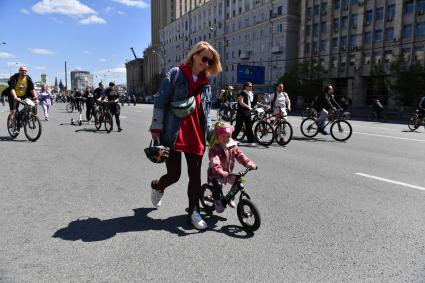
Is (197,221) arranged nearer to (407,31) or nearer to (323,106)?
(323,106)

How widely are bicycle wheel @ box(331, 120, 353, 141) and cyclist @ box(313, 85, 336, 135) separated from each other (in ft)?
0.99

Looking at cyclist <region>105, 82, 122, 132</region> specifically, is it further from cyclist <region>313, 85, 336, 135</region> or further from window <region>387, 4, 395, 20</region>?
window <region>387, 4, 395, 20</region>

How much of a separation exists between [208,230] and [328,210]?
61.8 inches

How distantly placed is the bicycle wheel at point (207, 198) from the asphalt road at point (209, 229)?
20cm

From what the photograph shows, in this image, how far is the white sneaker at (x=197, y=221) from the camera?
3802mm

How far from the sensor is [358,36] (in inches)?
2048

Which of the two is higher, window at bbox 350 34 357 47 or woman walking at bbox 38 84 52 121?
window at bbox 350 34 357 47

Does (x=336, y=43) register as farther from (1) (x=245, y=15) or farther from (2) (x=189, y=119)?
(2) (x=189, y=119)

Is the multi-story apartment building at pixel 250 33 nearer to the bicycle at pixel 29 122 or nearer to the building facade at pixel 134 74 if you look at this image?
the building facade at pixel 134 74

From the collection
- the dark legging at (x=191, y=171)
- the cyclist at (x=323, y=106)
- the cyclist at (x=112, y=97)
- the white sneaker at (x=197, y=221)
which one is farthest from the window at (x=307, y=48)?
the white sneaker at (x=197, y=221)

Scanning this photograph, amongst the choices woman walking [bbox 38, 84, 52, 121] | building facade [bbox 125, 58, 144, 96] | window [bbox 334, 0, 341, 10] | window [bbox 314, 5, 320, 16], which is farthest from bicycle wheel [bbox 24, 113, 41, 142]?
building facade [bbox 125, 58, 144, 96]

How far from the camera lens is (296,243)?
137 inches

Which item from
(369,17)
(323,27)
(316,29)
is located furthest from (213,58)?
(316,29)

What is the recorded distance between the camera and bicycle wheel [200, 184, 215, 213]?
4263mm
